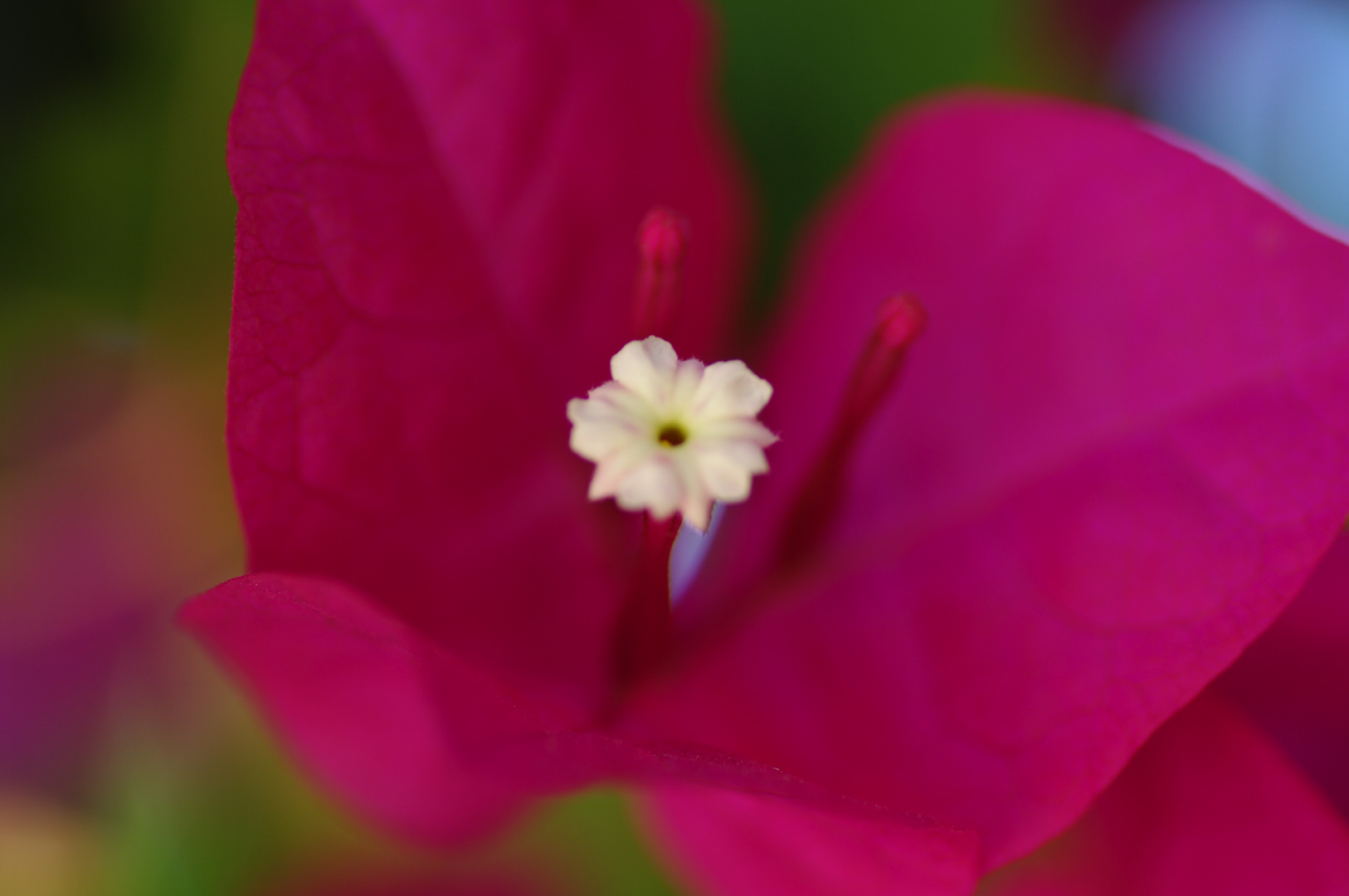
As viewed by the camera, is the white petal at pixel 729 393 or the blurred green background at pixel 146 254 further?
the blurred green background at pixel 146 254

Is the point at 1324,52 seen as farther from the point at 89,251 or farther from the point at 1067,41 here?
the point at 89,251

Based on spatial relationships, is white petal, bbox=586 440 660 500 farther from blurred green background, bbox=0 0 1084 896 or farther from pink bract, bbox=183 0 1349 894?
blurred green background, bbox=0 0 1084 896

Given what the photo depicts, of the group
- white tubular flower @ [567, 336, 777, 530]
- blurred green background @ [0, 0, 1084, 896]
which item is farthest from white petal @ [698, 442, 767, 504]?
blurred green background @ [0, 0, 1084, 896]

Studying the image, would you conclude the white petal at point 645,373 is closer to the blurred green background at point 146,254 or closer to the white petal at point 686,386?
the white petal at point 686,386

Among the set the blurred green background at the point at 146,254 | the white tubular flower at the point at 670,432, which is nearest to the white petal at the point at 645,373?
the white tubular flower at the point at 670,432

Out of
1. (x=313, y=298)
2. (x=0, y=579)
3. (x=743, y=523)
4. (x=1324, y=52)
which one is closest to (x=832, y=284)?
(x=743, y=523)
